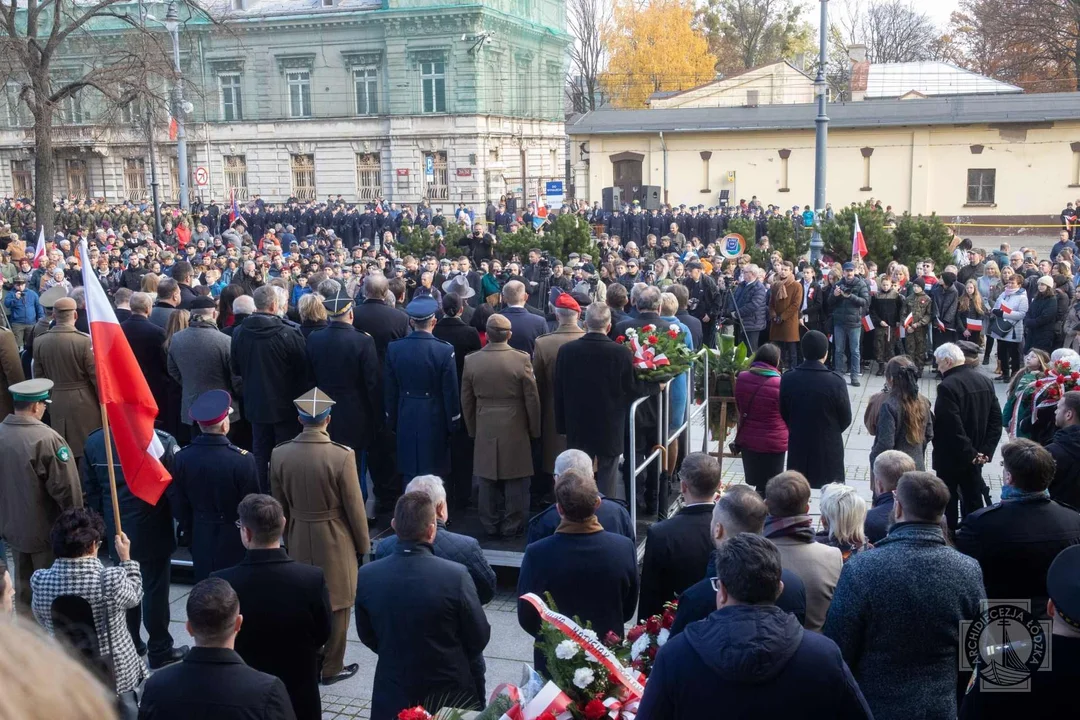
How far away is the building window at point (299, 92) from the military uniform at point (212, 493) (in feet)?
157

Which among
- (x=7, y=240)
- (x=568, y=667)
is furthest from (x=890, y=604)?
(x=7, y=240)

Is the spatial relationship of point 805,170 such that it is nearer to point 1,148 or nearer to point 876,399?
point 876,399

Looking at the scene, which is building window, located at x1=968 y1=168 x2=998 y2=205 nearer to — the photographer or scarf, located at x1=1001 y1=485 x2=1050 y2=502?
the photographer

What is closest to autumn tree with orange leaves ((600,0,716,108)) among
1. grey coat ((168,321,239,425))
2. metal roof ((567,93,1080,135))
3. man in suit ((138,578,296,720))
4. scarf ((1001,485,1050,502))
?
metal roof ((567,93,1080,135))

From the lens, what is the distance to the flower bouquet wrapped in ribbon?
8.48m

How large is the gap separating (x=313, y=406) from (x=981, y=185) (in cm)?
3703

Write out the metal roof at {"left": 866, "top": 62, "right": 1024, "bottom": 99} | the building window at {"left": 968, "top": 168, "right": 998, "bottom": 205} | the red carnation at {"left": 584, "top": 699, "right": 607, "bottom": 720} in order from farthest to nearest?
1. the metal roof at {"left": 866, "top": 62, "right": 1024, "bottom": 99}
2. the building window at {"left": 968, "top": 168, "right": 998, "bottom": 205}
3. the red carnation at {"left": 584, "top": 699, "right": 607, "bottom": 720}

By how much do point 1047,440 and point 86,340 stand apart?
7.83 m

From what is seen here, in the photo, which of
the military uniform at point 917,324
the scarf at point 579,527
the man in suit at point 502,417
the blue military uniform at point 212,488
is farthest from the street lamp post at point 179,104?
the scarf at point 579,527

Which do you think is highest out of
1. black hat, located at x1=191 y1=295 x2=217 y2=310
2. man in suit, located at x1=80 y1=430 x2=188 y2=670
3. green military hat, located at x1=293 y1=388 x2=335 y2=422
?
black hat, located at x1=191 y1=295 x2=217 y2=310

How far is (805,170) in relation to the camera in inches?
1578

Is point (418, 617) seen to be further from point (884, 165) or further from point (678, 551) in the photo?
point (884, 165)

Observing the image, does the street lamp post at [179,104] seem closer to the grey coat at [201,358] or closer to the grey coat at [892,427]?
the grey coat at [201,358]

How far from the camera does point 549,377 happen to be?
8.85 metres
